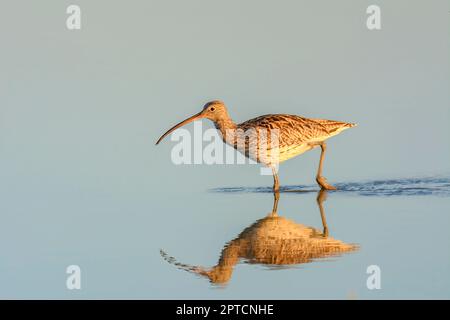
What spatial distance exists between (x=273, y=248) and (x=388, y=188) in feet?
13.2

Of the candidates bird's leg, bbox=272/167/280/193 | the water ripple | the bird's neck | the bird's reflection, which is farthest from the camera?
the bird's neck

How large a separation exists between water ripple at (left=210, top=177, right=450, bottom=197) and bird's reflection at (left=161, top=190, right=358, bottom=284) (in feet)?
7.22

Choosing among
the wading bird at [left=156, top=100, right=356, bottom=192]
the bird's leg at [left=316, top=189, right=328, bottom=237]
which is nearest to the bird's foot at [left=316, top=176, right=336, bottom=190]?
the bird's leg at [left=316, top=189, right=328, bottom=237]

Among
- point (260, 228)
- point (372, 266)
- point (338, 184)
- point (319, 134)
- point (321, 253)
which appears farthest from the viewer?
point (319, 134)

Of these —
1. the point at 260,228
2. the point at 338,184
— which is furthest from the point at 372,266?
the point at 338,184

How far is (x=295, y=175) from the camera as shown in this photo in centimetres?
1712

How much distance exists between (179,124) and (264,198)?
9.00 feet

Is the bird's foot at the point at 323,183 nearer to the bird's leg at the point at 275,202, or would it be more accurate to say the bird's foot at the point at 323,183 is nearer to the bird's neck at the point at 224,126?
the bird's leg at the point at 275,202

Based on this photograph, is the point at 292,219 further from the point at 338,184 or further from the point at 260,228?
the point at 338,184

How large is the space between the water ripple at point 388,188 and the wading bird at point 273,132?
451 millimetres

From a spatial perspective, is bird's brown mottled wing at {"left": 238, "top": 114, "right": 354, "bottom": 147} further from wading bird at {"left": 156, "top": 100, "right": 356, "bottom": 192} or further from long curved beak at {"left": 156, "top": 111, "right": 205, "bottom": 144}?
long curved beak at {"left": 156, "top": 111, "right": 205, "bottom": 144}

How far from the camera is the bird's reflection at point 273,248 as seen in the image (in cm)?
1056

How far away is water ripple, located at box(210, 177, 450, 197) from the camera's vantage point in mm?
14352

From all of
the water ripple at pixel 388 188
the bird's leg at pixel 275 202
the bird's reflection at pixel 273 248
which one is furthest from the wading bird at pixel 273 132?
the bird's reflection at pixel 273 248
